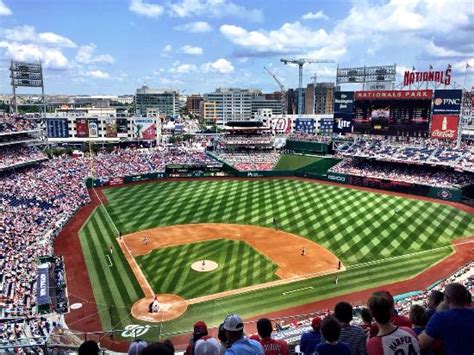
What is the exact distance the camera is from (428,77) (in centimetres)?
5344

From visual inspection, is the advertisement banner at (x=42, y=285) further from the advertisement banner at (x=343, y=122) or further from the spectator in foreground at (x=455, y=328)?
the advertisement banner at (x=343, y=122)

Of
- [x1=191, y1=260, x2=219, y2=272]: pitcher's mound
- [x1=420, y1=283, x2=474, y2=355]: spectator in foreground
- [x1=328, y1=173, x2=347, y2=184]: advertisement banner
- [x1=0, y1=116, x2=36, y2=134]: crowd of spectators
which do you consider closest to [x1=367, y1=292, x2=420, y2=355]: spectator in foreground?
[x1=420, y1=283, x2=474, y2=355]: spectator in foreground

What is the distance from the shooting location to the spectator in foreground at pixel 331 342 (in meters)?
4.93

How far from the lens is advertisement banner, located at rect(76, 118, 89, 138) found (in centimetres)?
8425

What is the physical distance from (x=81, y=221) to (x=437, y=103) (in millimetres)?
46096

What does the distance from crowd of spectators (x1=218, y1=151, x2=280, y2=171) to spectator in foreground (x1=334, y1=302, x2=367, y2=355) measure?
189 ft

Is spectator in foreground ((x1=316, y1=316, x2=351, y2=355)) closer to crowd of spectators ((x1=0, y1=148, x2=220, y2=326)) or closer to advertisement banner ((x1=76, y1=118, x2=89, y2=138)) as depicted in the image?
crowd of spectators ((x1=0, y1=148, x2=220, y2=326))

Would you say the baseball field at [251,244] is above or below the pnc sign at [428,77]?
below

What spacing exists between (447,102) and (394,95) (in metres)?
7.08

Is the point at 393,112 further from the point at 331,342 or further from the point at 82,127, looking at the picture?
the point at 82,127

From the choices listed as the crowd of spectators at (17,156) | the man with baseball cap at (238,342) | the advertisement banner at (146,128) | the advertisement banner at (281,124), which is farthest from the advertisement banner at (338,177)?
the man with baseball cap at (238,342)

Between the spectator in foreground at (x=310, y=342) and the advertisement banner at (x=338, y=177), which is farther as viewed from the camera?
the advertisement banner at (x=338, y=177)

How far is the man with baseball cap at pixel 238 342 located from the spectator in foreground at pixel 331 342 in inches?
30.6

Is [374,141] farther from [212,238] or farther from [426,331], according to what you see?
[426,331]
